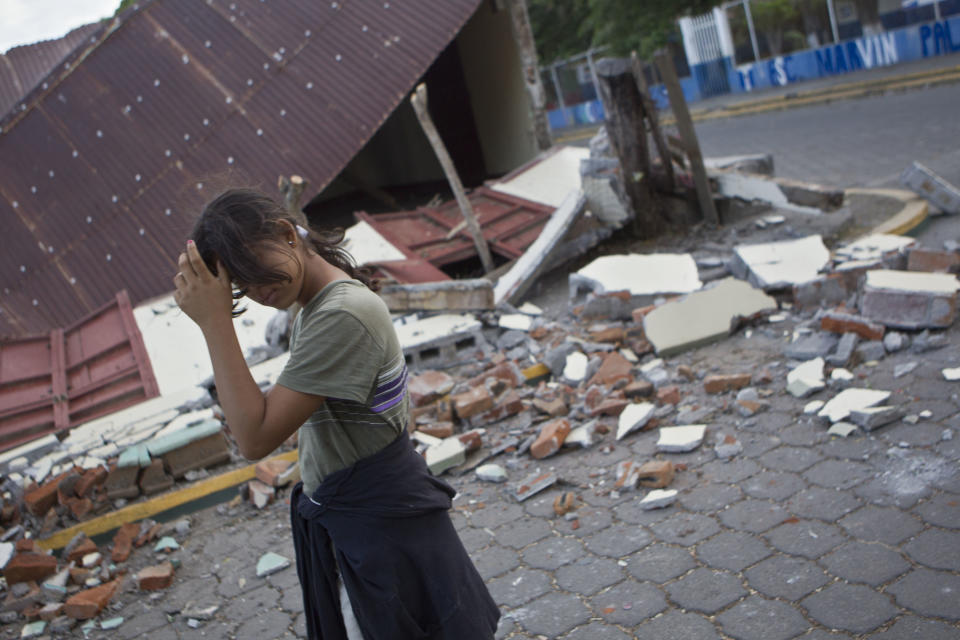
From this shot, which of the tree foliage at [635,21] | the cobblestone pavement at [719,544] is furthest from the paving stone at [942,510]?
the tree foliage at [635,21]

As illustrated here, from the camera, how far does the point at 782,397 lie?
4.27m

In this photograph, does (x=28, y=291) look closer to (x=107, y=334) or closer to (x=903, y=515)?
(x=107, y=334)

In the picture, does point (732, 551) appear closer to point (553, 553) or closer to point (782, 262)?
point (553, 553)

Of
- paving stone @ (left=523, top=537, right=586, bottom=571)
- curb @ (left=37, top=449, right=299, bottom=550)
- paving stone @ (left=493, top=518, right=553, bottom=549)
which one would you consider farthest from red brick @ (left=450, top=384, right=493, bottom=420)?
paving stone @ (left=523, top=537, right=586, bottom=571)

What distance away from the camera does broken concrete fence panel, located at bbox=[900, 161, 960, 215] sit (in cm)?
659

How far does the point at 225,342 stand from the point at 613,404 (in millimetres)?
3057

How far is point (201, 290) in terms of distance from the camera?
5.79ft

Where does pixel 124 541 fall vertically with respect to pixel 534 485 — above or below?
above

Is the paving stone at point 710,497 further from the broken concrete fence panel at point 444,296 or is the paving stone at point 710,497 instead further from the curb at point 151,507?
the broken concrete fence panel at point 444,296

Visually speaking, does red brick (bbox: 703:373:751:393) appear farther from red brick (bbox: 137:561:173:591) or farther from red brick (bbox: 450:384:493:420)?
red brick (bbox: 137:561:173:591)

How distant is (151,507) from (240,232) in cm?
328

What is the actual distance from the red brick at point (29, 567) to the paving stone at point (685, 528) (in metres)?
3.04

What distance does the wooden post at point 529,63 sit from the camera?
10.2 meters

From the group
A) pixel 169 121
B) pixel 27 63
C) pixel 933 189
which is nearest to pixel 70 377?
pixel 169 121
